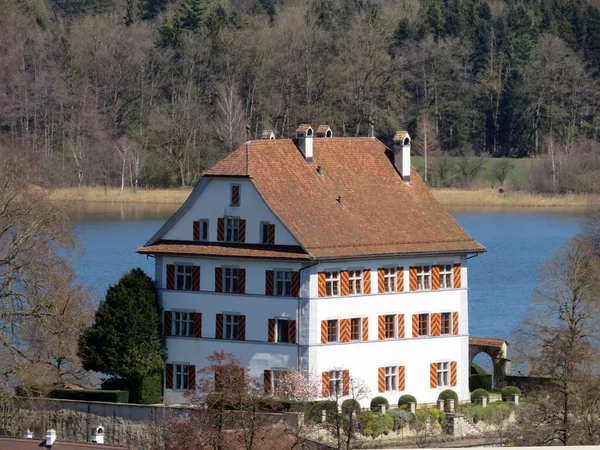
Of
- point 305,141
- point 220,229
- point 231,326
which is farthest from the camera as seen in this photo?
point 305,141

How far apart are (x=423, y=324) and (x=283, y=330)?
4.34 m

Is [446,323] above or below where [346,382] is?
above

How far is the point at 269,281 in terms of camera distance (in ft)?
194

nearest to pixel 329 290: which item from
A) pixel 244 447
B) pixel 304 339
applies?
pixel 304 339

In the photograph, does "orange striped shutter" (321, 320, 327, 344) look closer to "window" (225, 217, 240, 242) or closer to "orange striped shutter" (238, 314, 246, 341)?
"orange striped shutter" (238, 314, 246, 341)

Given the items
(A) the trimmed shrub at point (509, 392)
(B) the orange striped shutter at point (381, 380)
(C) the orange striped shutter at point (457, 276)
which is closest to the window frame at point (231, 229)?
(B) the orange striped shutter at point (381, 380)

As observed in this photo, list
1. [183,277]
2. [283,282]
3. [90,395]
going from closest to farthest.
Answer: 1. [90,395]
2. [283,282]
3. [183,277]

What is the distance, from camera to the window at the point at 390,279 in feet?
197

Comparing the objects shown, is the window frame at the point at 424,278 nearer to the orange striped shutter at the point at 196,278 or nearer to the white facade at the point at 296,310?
the white facade at the point at 296,310

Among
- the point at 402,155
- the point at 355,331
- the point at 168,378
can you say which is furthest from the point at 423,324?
the point at 168,378

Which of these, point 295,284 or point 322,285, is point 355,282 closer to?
point 322,285

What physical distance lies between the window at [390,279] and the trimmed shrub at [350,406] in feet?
14.4

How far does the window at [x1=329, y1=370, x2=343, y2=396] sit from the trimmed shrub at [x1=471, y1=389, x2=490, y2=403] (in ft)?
13.3

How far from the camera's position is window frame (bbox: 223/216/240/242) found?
60094mm
